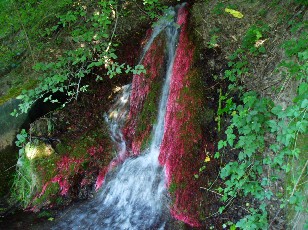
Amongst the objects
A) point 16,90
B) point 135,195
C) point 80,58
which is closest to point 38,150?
point 16,90

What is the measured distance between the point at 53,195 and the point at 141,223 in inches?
73.8

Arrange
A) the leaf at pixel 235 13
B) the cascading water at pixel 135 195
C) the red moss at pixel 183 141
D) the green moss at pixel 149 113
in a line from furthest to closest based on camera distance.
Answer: the green moss at pixel 149 113 < the leaf at pixel 235 13 < the cascading water at pixel 135 195 < the red moss at pixel 183 141

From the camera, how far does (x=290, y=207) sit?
10.5 feet

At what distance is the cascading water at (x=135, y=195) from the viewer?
14.3ft

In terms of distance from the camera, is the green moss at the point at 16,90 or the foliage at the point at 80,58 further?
the green moss at the point at 16,90

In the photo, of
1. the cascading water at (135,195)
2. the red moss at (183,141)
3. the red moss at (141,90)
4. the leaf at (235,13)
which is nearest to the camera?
the red moss at (183,141)

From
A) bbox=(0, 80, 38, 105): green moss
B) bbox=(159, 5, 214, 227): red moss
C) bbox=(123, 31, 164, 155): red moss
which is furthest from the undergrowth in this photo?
bbox=(0, 80, 38, 105): green moss

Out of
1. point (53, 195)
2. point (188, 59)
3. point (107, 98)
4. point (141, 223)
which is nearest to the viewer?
point (141, 223)

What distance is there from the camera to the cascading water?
171 inches

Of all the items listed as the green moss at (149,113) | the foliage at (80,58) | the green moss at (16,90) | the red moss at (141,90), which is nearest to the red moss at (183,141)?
the green moss at (149,113)

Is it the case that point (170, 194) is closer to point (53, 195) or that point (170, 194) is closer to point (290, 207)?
point (290, 207)

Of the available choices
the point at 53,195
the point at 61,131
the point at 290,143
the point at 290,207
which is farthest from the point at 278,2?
the point at 53,195

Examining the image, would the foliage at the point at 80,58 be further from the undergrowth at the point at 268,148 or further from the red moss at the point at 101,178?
the undergrowth at the point at 268,148

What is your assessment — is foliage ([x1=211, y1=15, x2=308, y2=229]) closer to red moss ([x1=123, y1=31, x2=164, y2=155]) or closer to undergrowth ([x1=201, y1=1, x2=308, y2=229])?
undergrowth ([x1=201, y1=1, x2=308, y2=229])
